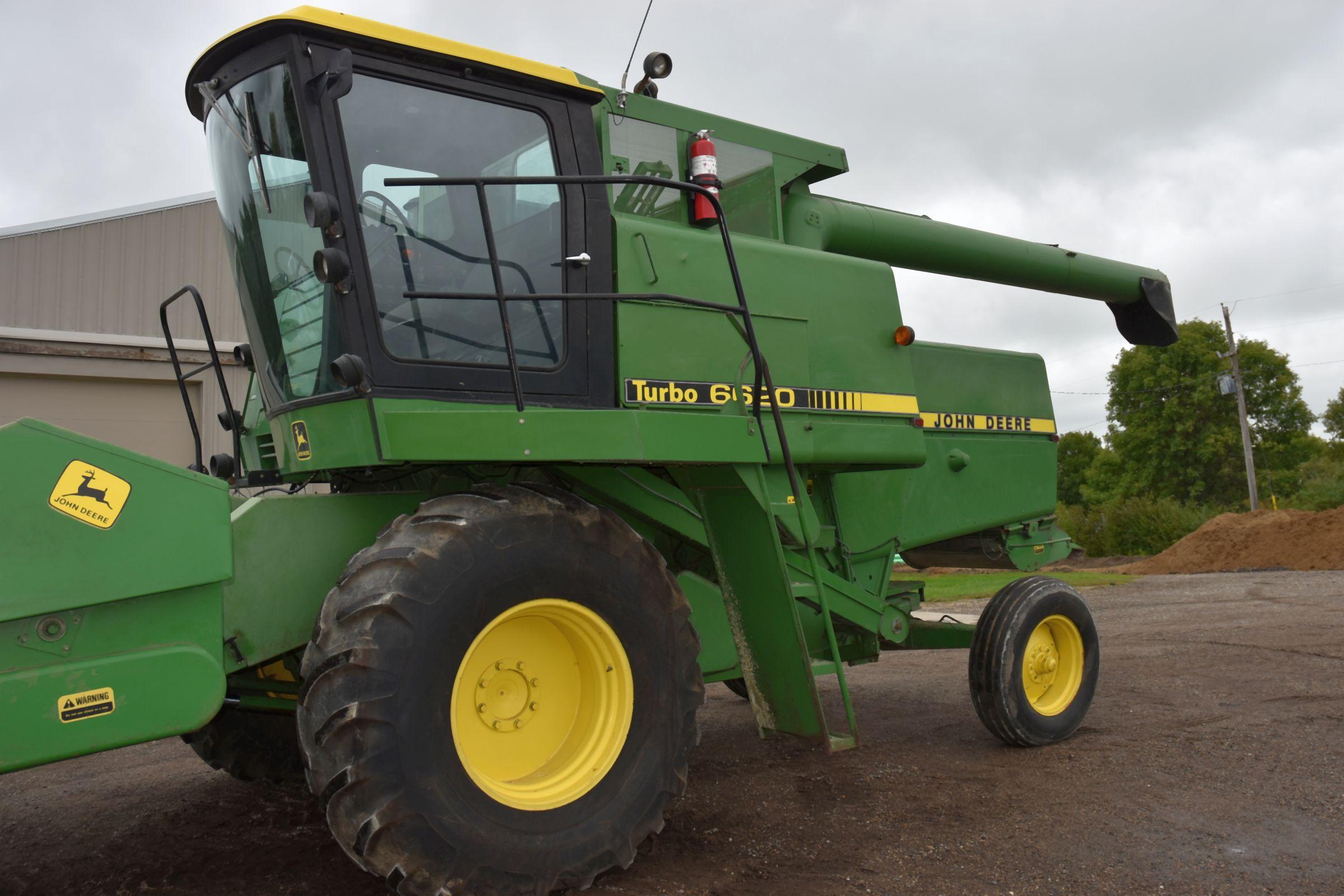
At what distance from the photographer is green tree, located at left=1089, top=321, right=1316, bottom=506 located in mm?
41875

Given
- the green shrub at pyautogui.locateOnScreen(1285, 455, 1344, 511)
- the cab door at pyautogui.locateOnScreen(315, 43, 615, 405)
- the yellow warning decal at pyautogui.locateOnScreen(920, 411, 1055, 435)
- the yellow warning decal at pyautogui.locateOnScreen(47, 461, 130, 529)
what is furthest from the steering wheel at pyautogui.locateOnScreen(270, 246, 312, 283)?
the green shrub at pyautogui.locateOnScreen(1285, 455, 1344, 511)

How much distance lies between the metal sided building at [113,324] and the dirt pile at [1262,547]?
16937 millimetres

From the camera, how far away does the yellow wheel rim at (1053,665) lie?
566 cm

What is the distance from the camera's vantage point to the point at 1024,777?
16.2ft

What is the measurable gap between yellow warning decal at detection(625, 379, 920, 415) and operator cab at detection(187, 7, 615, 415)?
0.18m

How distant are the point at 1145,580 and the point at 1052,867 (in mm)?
14621

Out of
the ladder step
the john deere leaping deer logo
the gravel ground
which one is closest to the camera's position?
the john deere leaping deer logo

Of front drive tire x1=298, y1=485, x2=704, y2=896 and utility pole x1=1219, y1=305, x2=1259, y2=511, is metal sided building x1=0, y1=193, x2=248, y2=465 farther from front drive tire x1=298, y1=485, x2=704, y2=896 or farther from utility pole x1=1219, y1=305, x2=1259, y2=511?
utility pole x1=1219, y1=305, x2=1259, y2=511

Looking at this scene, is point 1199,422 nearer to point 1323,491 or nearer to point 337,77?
point 1323,491

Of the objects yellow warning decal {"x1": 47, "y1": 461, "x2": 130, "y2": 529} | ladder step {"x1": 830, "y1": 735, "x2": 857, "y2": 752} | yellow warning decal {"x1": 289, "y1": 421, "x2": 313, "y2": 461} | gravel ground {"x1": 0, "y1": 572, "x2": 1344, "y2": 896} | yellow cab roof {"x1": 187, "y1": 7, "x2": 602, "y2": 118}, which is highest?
yellow cab roof {"x1": 187, "y1": 7, "x2": 602, "y2": 118}

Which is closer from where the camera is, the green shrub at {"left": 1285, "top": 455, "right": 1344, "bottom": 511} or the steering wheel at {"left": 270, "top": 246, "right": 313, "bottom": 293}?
the steering wheel at {"left": 270, "top": 246, "right": 313, "bottom": 293}

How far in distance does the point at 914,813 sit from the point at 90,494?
3.48 meters

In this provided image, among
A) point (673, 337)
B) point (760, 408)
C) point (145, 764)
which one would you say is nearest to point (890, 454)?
point (760, 408)

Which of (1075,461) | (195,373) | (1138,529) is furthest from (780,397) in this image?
(1075,461)
